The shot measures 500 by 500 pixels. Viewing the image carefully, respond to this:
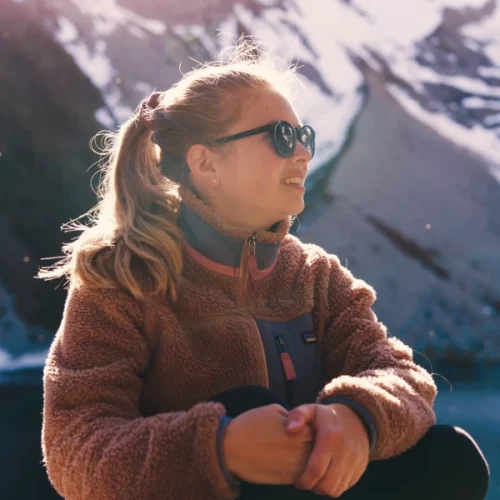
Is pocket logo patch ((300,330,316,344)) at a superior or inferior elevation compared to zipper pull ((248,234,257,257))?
inferior

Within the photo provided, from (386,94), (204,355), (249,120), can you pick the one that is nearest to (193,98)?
(249,120)

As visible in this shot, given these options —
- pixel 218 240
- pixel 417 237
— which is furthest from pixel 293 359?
pixel 417 237

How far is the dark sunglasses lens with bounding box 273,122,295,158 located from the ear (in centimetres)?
13

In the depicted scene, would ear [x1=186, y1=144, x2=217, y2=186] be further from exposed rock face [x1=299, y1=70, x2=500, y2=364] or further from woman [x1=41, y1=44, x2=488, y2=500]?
exposed rock face [x1=299, y1=70, x2=500, y2=364]

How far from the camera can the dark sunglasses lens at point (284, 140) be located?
1.19 metres

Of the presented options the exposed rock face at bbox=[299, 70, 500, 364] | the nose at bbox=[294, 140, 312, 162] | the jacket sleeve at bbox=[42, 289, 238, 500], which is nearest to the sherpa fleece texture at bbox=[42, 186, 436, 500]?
the jacket sleeve at bbox=[42, 289, 238, 500]

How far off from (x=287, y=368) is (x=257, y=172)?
1.20 ft

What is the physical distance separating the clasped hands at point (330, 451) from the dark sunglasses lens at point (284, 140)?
51 centimetres

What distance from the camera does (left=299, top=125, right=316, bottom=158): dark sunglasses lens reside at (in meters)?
1.24

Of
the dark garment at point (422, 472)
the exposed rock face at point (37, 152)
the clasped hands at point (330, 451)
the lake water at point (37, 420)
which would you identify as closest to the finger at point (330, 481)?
the clasped hands at point (330, 451)

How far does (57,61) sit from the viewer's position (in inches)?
94.6

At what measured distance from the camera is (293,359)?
1.13 m

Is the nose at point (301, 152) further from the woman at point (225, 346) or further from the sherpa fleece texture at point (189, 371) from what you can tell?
the sherpa fleece texture at point (189, 371)

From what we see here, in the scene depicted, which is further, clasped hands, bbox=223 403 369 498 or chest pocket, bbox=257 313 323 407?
chest pocket, bbox=257 313 323 407
